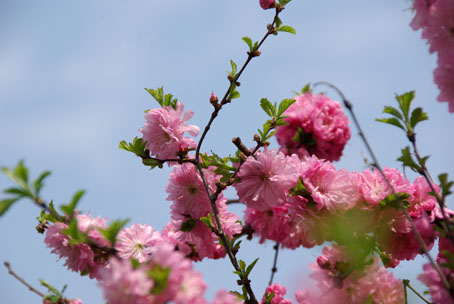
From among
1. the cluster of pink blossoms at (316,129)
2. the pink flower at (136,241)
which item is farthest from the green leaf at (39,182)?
the cluster of pink blossoms at (316,129)

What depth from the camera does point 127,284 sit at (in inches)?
34.4

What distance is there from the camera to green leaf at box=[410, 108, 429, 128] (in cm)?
135

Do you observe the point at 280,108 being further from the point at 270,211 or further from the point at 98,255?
the point at 98,255

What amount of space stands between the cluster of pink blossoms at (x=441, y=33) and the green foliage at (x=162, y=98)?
1.04 metres

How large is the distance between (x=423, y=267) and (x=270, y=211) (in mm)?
1262

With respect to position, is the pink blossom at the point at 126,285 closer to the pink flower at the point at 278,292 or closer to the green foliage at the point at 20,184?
the green foliage at the point at 20,184

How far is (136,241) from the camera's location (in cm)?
189

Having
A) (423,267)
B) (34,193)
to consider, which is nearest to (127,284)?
(34,193)

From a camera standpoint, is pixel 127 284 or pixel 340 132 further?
pixel 340 132

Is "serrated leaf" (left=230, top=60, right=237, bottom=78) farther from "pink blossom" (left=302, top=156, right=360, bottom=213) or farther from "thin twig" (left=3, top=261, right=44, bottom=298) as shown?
"thin twig" (left=3, top=261, right=44, bottom=298)

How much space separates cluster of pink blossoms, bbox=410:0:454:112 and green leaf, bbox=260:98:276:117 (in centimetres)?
68

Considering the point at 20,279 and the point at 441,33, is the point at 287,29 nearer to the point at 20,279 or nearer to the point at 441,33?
the point at 441,33

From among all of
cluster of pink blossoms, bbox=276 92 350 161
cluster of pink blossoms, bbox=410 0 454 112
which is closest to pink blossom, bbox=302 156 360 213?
cluster of pink blossoms, bbox=410 0 454 112

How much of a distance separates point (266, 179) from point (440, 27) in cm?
84
